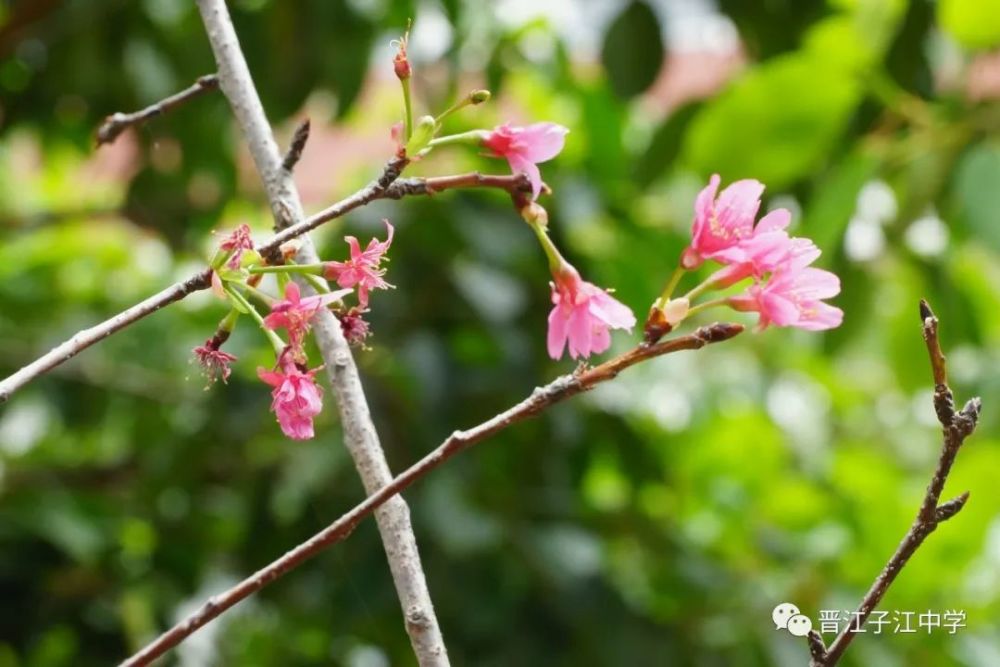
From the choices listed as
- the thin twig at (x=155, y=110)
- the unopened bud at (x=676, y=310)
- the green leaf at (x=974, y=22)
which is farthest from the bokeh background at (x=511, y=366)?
the unopened bud at (x=676, y=310)

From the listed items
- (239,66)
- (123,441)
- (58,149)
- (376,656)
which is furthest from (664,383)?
(239,66)

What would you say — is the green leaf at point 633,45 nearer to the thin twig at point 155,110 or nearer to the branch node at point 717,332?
the thin twig at point 155,110

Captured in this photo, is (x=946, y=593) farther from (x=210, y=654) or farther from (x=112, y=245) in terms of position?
(x=112, y=245)

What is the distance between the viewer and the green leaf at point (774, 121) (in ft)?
2.59

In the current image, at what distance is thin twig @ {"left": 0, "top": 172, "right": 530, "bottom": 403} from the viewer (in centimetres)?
24

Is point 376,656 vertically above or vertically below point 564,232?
below

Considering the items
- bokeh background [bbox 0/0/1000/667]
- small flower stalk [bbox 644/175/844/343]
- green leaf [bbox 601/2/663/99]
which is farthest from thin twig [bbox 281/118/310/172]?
green leaf [bbox 601/2/663/99]

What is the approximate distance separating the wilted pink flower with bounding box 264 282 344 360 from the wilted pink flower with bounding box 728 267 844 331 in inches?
4.2

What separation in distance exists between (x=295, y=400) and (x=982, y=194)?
0.57m

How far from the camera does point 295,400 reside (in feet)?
0.99

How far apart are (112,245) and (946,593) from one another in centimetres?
86

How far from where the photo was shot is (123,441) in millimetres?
1311

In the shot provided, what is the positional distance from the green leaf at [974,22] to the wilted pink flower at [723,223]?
0.52 meters

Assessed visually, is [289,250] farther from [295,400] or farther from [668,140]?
[668,140]
